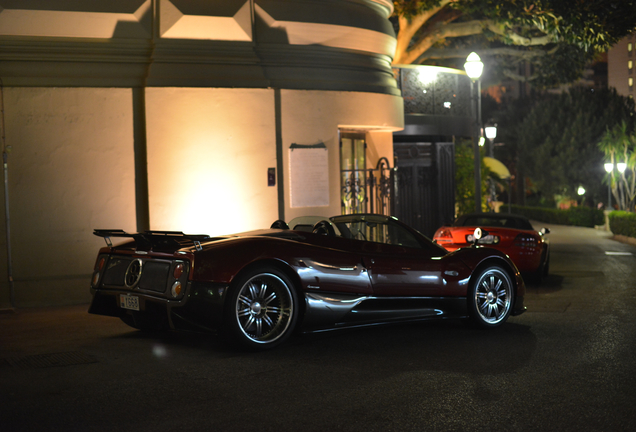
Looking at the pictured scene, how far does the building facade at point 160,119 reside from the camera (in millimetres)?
10383

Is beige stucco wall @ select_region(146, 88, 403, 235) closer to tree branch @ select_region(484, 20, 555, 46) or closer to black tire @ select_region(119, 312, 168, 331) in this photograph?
black tire @ select_region(119, 312, 168, 331)

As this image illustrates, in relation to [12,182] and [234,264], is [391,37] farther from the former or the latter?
[234,264]

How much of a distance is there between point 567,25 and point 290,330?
1510cm

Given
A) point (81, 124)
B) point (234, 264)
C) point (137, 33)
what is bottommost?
point (234, 264)

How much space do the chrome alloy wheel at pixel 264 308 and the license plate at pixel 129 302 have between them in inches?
39.9

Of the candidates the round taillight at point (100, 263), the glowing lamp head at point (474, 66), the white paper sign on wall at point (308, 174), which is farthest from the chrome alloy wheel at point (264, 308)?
the glowing lamp head at point (474, 66)

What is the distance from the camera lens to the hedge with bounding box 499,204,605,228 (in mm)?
39562

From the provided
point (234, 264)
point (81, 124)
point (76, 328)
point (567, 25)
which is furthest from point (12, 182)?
point (567, 25)

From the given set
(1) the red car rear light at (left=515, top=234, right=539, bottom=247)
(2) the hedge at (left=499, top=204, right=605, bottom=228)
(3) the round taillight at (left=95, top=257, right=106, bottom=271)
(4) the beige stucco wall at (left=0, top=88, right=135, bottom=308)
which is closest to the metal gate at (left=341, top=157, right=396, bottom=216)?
(1) the red car rear light at (left=515, top=234, right=539, bottom=247)

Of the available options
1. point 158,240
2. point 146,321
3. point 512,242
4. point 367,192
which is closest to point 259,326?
point 146,321

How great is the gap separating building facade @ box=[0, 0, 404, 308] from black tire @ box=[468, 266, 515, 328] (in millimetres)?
4886

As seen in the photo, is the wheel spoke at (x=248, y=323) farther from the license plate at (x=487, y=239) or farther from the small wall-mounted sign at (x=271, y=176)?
the license plate at (x=487, y=239)

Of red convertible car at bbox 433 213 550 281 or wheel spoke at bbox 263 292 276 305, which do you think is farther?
red convertible car at bbox 433 213 550 281

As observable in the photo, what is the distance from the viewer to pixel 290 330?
664 cm
